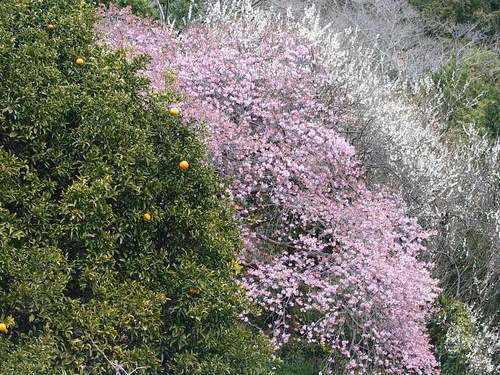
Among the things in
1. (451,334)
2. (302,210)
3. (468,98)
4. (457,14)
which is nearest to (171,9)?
(468,98)

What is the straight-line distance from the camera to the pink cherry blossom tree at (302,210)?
6.37m

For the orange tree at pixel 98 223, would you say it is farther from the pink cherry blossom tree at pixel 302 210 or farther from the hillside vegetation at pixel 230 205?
the pink cherry blossom tree at pixel 302 210

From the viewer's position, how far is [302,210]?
6.81 meters

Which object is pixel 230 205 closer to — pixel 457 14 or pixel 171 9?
pixel 171 9

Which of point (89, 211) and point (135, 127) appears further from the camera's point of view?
point (135, 127)

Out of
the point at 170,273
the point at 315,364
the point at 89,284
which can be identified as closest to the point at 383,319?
the point at 315,364

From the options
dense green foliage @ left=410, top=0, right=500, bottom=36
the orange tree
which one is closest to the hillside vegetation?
the orange tree

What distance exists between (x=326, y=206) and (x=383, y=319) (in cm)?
128

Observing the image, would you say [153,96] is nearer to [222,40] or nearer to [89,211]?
[89,211]

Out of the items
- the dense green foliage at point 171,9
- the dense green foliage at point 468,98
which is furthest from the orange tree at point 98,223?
the dense green foliage at point 468,98

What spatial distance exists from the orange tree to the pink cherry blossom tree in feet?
7.63

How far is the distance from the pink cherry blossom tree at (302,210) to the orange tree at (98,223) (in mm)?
2326

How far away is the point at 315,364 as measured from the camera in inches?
284

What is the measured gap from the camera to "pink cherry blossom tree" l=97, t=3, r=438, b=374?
6371 mm
